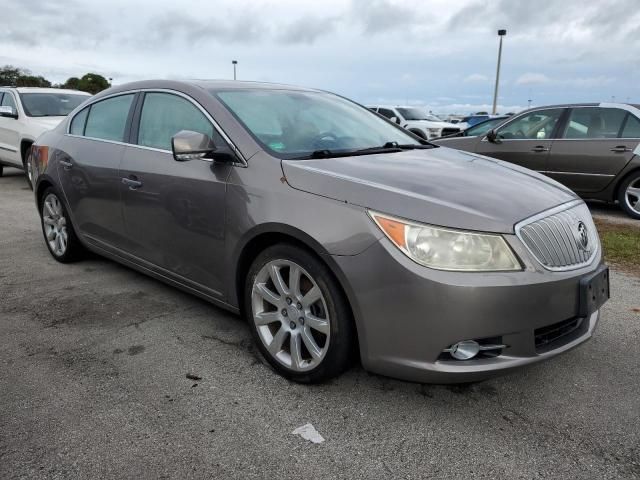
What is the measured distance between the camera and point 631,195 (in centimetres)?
703

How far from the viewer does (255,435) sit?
2.31 m

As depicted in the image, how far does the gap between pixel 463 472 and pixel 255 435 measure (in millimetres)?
883

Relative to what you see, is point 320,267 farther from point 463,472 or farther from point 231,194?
point 463,472

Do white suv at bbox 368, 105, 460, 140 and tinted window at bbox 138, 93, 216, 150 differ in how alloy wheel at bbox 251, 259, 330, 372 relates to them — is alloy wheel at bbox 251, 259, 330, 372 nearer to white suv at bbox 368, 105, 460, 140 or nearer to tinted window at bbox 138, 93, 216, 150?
tinted window at bbox 138, 93, 216, 150

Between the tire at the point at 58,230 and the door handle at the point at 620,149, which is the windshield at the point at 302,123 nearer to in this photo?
the tire at the point at 58,230

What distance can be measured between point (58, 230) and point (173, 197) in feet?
7.00

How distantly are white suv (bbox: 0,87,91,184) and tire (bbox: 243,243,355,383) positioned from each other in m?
7.88

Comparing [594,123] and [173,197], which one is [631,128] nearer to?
[594,123]

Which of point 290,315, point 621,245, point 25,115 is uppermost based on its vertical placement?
point 25,115

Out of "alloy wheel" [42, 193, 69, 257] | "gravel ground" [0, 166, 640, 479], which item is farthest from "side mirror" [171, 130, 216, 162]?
"alloy wheel" [42, 193, 69, 257]

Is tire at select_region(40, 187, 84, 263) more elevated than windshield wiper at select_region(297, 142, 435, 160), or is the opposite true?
windshield wiper at select_region(297, 142, 435, 160)

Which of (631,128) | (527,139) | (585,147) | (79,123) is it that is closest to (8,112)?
(79,123)

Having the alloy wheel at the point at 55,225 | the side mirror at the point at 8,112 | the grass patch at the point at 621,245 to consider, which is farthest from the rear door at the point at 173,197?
the side mirror at the point at 8,112

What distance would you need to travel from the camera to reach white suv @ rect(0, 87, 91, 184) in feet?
30.2
